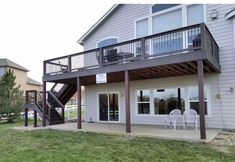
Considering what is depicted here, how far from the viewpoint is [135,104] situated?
1290cm

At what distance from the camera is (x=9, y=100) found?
57.7 feet

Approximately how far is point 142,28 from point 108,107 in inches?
198

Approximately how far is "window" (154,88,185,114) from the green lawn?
402 cm

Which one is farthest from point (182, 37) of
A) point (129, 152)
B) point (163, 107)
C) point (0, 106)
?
point (0, 106)

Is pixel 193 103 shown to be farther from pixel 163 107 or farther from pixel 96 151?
pixel 96 151

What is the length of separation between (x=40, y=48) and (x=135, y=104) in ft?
91.1

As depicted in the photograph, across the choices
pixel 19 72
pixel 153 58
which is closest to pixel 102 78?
pixel 153 58

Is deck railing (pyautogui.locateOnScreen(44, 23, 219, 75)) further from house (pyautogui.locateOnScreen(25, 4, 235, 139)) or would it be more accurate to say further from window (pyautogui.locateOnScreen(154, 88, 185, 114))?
window (pyautogui.locateOnScreen(154, 88, 185, 114))

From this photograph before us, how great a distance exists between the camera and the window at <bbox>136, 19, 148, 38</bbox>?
12342 mm

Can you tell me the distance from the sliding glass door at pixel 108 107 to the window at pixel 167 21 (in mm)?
4574

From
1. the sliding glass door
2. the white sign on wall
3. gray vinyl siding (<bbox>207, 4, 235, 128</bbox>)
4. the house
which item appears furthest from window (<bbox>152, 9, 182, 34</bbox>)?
the sliding glass door

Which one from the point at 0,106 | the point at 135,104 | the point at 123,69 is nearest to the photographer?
the point at 123,69

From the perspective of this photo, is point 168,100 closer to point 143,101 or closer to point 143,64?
point 143,101

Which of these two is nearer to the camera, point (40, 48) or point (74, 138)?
point (74, 138)
